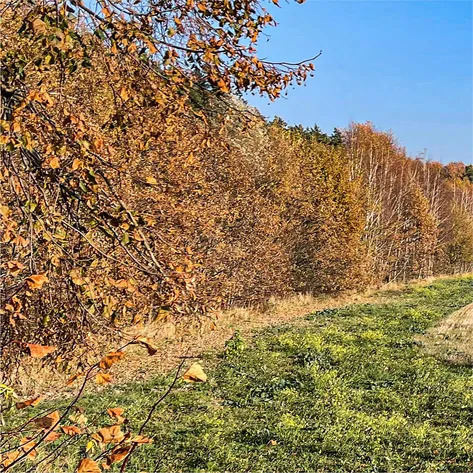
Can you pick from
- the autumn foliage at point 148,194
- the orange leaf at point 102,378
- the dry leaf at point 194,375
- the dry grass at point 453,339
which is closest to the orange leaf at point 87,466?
the autumn foliage at point 148,194

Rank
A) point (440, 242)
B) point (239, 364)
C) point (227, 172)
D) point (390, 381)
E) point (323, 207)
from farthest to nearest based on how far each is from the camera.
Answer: point (440, 242)
point (323, 207)
point (227, 172)
point (239, 364)
point (390, 381)

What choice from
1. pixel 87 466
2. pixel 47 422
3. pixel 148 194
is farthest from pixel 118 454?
pixel 148 194

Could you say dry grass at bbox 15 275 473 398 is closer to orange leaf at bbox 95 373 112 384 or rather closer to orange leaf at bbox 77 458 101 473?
orange leaf at bbox 95 373 112 384

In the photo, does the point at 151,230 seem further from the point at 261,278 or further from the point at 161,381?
the point at 261,278

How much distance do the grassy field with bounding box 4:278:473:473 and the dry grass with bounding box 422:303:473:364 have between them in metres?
0.34

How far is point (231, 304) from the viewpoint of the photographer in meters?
19.1

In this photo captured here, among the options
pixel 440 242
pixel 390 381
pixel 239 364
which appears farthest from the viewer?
pixel 440 242

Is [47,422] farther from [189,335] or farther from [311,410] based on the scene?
[189,335]

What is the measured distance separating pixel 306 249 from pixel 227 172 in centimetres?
682

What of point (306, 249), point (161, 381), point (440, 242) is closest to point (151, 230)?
point (161, 381)

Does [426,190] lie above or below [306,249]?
above

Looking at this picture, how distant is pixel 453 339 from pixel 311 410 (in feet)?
22.5

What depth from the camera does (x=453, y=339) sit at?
12852mm

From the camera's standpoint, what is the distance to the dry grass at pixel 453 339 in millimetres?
11141
